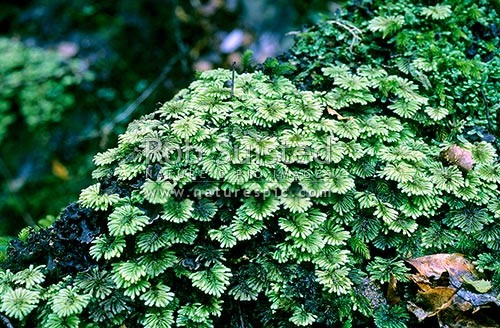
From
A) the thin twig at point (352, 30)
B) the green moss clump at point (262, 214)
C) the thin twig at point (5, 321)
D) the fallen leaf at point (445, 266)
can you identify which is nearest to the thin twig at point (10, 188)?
the green moss clump at point (262, 214)

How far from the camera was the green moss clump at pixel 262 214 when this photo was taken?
1.73 m

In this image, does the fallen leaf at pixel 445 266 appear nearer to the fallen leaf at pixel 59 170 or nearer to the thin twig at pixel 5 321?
the thin twig at pixel 5 321

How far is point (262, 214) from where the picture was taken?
176 cm

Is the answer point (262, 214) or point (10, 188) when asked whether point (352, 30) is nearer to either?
point (262, 214)

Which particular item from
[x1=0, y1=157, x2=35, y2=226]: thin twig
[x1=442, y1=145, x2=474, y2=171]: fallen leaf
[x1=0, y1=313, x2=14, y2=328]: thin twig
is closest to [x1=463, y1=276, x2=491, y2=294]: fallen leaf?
[x1=442, y1=145, x2=474, y2=171]: fallen leaf

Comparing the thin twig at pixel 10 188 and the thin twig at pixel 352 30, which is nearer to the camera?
the thin twig at pixel 352 30

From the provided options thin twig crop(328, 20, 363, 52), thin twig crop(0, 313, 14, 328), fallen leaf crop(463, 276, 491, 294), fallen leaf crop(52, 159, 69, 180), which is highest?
fallen leaf crop(52, 159, 69, 180)

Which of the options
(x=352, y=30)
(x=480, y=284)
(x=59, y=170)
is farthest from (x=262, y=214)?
(x=59, y=170)

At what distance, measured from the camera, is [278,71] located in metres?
2.26

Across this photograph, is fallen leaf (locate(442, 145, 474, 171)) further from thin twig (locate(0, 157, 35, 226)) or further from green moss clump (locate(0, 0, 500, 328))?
thin twig (locate(0, 157, 35, 226))

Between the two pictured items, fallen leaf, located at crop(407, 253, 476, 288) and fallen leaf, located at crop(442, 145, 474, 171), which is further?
fallen leaf, located at crop(442, 145, 474, 171)

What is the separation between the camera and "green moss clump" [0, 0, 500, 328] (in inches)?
68.0

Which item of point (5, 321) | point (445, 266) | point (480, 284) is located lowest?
point (480, 284)

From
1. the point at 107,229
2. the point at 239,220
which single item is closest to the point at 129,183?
the point at 107,229
